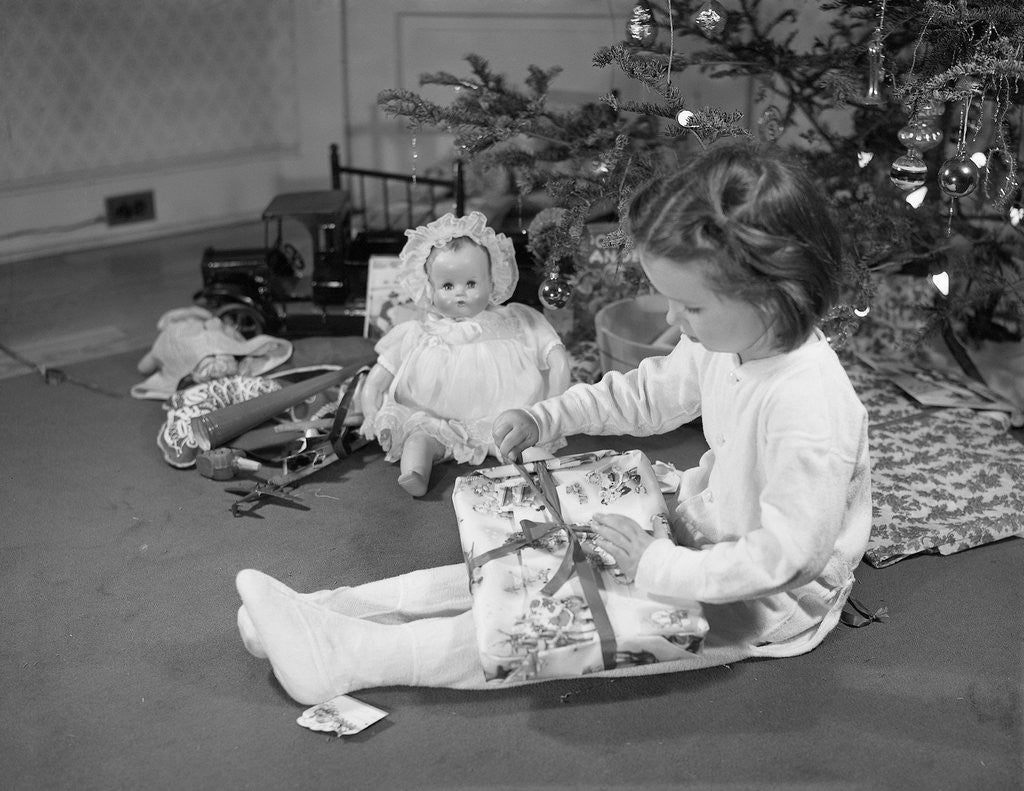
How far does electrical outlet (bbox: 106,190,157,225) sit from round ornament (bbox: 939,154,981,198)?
239 cm

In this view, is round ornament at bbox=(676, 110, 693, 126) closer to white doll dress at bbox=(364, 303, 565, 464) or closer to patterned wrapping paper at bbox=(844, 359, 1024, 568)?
white doll dress at bbox=(364, 303, 565, 464)

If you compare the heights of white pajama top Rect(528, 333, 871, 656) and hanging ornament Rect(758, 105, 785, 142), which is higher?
hanging ornament Rect(758, 105, 785, 142)

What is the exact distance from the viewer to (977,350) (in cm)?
227

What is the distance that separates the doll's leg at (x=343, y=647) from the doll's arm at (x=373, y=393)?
0.65 m

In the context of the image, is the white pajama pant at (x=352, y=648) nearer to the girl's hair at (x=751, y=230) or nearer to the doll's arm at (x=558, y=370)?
the girl's hair at (x=751, y=230)

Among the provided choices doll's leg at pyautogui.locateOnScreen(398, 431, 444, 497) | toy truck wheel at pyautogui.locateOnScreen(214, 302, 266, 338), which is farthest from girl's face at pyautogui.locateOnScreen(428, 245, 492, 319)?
toy truck wheel at pyautogui.locateOnScreen(214, 302, 266, 338)

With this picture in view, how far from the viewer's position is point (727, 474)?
4.28ft

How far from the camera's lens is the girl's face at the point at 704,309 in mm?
1159

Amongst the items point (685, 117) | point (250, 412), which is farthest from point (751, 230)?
point (250, 412)

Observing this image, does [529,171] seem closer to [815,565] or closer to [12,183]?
[815,565]

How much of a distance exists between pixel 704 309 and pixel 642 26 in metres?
0.80

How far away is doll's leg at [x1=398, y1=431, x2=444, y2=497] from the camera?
1805 millimetres

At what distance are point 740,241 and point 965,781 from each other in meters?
0.64

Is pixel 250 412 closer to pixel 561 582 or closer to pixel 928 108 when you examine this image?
pixel 561 582
